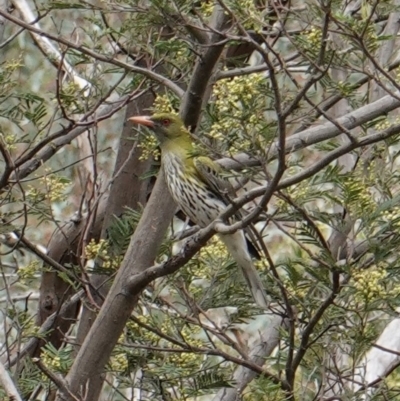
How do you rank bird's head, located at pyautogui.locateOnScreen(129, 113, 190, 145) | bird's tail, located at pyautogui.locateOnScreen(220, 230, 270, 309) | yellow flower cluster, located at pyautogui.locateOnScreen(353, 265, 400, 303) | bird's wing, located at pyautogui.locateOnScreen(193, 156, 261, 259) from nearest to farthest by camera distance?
yellow flower cluster, located at pyautogui.locateOnScreen(353, 265, 400, 303) < bird's tail, located at pyautogui.locateOnScreen(220, 230, 270, 309) < bird's wing, located at pyautogui.locateOnScreen(193, 156, 261, 259) < bird's head, located at pyautogui.locateOnScreen(129, 113, 190, 145)

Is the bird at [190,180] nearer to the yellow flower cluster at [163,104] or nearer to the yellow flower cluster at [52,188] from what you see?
the yellow flower cluster at [163,104]

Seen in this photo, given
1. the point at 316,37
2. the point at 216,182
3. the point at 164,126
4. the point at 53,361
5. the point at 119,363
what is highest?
the point at 164,126

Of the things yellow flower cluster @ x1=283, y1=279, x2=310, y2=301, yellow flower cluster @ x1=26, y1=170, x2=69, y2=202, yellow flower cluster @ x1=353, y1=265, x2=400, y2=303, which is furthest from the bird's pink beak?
yellow flower cluster @ x1=353, y1=265, x2=400, y2=303

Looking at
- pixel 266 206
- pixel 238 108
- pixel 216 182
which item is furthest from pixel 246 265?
pixel 238 108

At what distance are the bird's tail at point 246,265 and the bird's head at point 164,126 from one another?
0.41m

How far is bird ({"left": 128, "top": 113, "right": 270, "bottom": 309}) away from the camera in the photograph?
3742 millimetres

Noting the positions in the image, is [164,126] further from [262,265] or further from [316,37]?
[316,37]

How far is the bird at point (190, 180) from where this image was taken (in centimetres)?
374

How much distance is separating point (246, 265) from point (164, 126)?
0.65 meters

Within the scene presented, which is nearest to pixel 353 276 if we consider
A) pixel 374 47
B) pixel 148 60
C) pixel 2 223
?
pixel 374 47

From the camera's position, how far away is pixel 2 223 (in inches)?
149

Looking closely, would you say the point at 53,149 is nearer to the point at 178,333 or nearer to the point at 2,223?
the point at 2,223

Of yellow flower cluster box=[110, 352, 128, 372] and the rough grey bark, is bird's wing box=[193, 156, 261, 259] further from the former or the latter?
yellow flower cluster box=[110, 352, 128, 372]

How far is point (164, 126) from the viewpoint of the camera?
3910 mm
